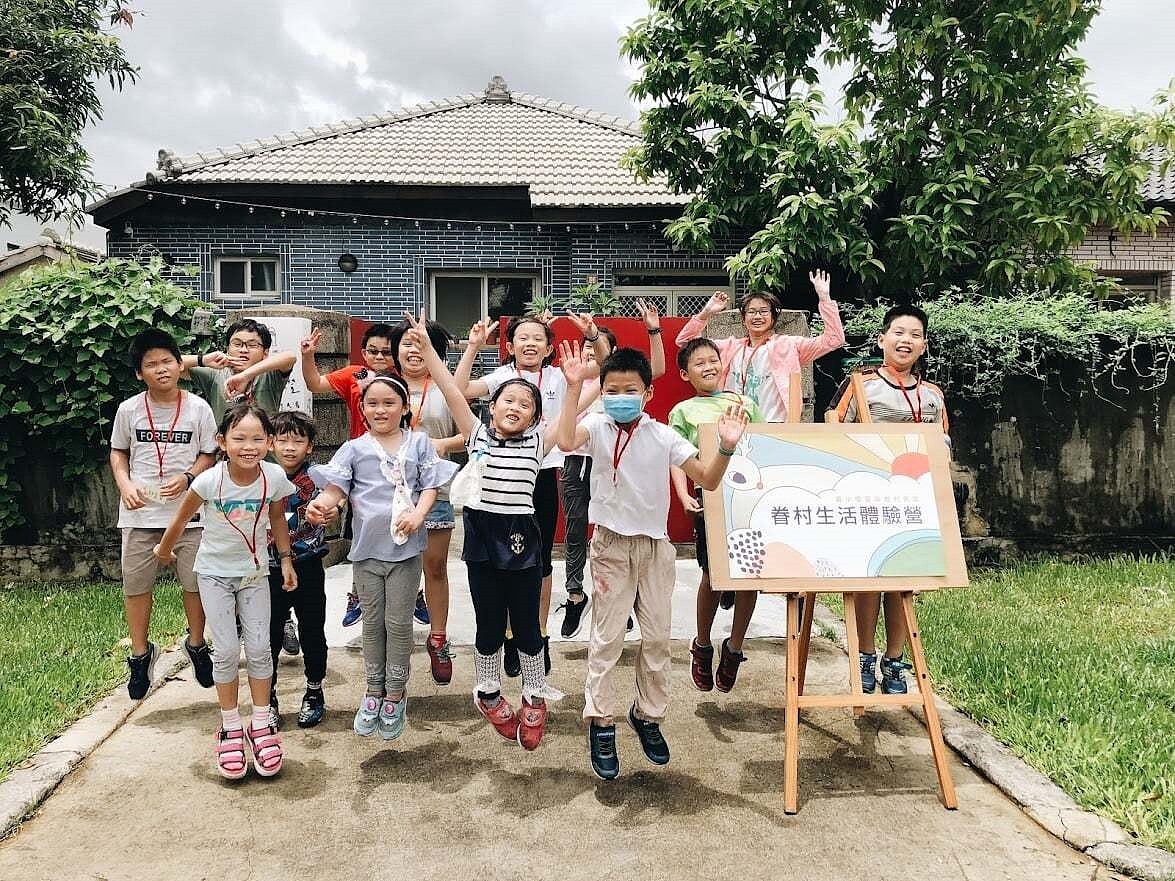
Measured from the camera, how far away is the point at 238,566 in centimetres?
357

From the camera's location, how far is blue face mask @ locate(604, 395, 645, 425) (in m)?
3.49

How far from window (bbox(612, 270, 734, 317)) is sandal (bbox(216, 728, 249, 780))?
9.02 metres

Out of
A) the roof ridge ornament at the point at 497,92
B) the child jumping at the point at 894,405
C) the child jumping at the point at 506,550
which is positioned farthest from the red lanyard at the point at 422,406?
the roof ridge ornament at the point at 497,92

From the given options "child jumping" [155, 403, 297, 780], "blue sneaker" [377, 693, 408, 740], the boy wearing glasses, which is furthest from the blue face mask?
the boy wearing glasses

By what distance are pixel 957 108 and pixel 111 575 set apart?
9.44 metres

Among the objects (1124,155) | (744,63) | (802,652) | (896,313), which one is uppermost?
(744,63)

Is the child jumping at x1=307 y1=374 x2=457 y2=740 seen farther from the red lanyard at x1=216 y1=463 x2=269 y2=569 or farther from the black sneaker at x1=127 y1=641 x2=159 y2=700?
the black sneaker at x1=127 y1=641 x2=159 y2=700

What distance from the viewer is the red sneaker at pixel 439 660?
14.4ft

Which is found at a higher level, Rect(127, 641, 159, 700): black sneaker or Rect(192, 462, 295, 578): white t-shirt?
Rect(192, 462, 295, 578): white t-shirt

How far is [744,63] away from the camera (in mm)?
9289

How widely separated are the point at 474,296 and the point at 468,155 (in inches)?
92.8

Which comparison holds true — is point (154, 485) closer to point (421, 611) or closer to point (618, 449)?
point (421, 611)

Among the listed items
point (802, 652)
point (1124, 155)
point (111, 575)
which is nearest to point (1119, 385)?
point (1124, 155)

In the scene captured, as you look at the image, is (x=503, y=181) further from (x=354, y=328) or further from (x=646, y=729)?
(x=646, y=729)
